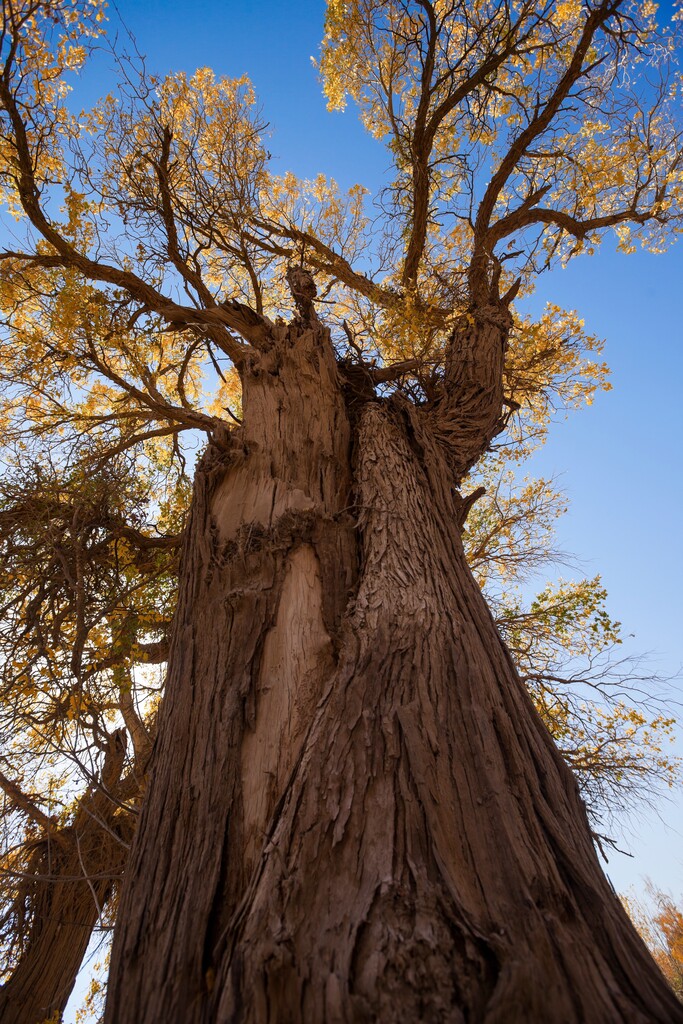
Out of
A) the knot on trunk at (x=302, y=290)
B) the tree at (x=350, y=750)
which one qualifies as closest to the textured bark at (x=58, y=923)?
the tree at (x=350, y=750)

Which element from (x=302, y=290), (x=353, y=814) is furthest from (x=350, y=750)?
(x=302, y=290)

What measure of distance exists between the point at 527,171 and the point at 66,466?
6691mm

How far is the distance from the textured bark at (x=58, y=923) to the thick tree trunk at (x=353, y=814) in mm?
2135

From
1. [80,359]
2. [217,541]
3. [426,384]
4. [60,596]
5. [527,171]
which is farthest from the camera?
[527,171]

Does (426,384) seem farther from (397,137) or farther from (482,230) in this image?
(397,137)

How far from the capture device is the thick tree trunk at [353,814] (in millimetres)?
1207

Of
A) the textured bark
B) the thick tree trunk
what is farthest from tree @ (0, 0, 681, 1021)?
the textured bark

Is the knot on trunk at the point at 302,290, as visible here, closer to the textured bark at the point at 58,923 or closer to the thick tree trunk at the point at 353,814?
the thick tree trunk at the point at 353,814

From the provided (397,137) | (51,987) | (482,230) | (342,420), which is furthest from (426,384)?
(51,987)

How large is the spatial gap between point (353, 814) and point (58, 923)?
4.48 meters

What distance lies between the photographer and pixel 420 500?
3020mm

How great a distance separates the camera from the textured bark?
4012 millimetres

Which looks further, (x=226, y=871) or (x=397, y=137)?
(x=397, y=137)

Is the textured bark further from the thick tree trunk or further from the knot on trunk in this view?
the knot on trunk
